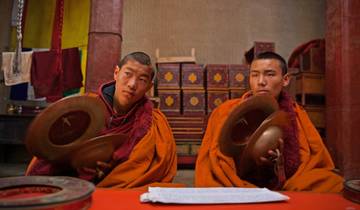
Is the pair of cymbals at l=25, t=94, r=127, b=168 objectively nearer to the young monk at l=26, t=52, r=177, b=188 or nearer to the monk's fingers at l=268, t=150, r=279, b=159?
the young monk at l=26, t=52, r=177, b=188

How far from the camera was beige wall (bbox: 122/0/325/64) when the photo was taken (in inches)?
295

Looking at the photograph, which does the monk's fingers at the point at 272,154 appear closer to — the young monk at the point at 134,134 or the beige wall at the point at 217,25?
the young monk at the point at 134,134

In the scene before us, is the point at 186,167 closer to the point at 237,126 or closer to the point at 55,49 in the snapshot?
the point at 55,49

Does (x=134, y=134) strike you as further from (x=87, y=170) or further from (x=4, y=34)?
(x=4, y=34)

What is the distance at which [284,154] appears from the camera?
256 cm

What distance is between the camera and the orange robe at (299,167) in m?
2.31

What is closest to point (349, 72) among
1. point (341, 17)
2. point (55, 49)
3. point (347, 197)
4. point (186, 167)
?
point (341, 17)

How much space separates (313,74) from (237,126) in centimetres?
426

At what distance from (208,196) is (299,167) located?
1.48 m

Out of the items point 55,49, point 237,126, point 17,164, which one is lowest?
point 17,164

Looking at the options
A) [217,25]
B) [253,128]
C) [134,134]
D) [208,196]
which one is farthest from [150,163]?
[217,25]

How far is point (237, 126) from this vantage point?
76.7 inches

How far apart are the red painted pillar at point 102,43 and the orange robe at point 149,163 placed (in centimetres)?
154

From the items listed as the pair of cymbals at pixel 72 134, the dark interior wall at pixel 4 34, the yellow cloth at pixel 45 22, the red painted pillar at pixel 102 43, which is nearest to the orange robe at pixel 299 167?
the pair of cymbals at pixel 72 134
